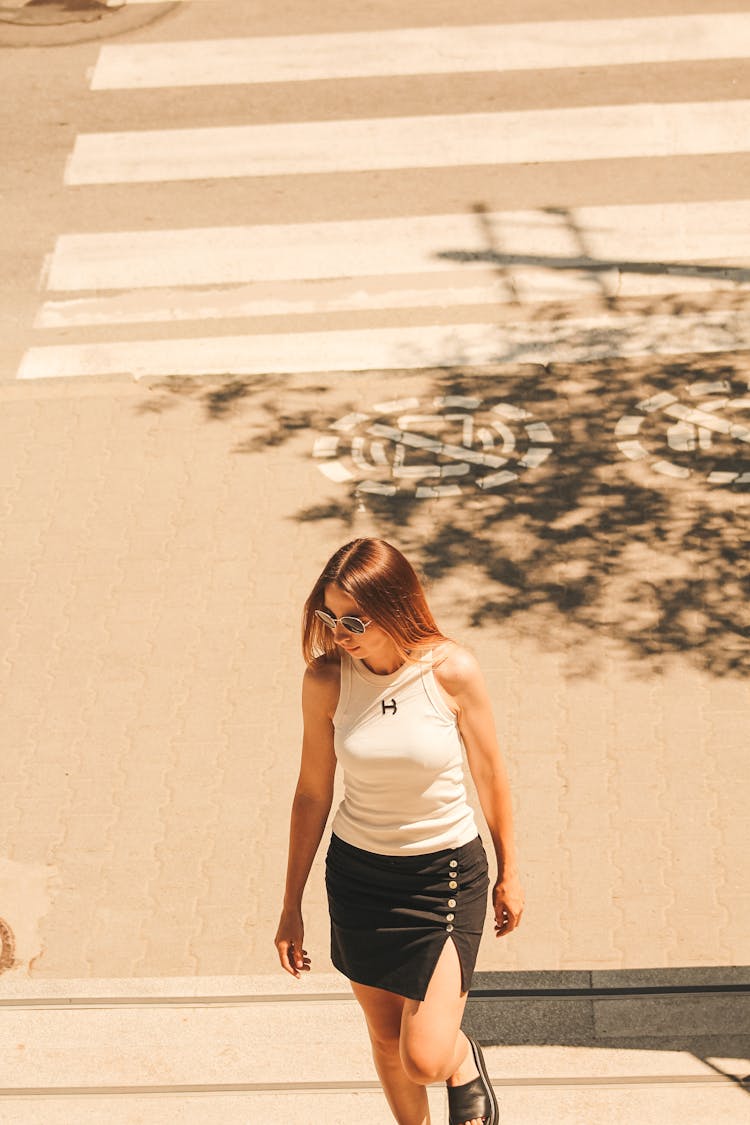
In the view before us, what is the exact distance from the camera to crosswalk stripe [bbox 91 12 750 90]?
42.8 feet

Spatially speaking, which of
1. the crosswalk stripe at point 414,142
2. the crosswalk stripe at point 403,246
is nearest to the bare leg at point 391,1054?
the crosswalk stripe at point 403,246

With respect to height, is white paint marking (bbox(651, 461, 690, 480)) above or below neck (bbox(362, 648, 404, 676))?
below

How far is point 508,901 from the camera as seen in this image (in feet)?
14.5

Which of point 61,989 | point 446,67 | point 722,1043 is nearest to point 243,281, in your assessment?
point 446,67

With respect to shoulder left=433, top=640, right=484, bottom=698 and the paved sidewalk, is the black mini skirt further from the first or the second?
the paved sidewalk

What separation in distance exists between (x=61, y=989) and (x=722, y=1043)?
240cm

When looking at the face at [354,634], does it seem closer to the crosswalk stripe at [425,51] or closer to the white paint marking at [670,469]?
the white paint marking at [670,469]

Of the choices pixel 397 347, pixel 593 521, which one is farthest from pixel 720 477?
pixel 397 347

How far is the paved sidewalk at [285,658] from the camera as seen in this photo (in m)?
6.20

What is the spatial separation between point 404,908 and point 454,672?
0.67 meters

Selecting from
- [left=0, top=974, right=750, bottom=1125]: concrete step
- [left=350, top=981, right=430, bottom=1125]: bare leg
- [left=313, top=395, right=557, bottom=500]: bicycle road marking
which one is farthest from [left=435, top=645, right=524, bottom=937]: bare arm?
[left=313, top=395, right=557, bottom=500]: bicycle road marking

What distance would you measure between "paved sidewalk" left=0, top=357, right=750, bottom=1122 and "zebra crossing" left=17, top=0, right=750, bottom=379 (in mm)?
522

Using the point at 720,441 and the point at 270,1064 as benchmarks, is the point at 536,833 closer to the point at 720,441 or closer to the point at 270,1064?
the point at 270,1064

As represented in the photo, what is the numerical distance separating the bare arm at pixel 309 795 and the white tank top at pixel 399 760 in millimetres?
48
